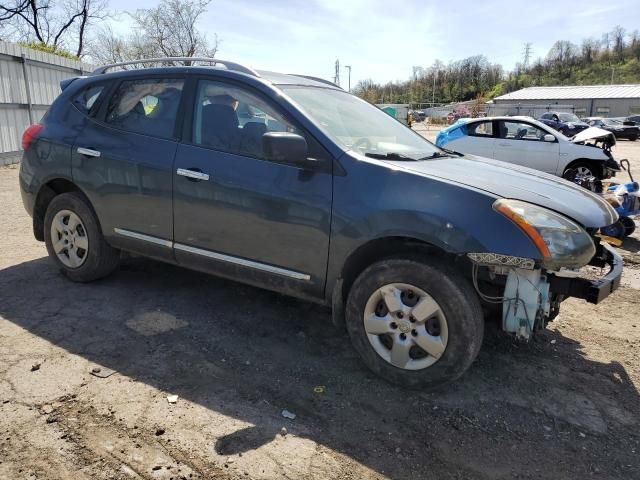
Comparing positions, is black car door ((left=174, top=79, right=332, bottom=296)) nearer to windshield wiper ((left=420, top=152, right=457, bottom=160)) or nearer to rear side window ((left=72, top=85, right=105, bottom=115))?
windshield wiper ((left=420, top=152, right=457, bottom=160))

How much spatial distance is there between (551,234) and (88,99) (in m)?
3.78

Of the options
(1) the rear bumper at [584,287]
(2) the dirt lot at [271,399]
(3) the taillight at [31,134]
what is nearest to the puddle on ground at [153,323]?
(2) the dirt lot at [271,399]

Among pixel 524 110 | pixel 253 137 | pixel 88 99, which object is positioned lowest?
pixel 253 137

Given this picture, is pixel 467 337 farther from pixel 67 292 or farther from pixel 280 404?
pixel 67 292

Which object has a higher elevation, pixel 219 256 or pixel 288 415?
pixel 219 256

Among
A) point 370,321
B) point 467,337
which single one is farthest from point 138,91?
point 467,337

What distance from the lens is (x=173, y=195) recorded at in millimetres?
3680

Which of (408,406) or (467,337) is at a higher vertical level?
(467,337)

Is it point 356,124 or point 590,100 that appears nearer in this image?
point 356,124

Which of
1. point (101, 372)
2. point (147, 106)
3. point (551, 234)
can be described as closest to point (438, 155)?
point (551, 234)

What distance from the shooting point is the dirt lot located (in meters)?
2.39

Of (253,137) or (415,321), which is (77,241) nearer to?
(253,137)

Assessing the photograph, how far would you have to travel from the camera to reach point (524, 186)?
3.13 meters

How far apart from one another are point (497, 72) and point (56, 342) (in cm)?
11051
